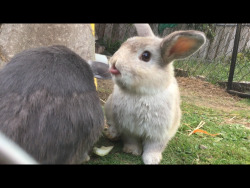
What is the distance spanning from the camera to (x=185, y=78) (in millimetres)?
6613

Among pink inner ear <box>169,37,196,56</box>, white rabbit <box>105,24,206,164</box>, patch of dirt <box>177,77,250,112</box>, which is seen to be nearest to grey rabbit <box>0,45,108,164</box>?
white rabbit <box>105,24,206,164</box>

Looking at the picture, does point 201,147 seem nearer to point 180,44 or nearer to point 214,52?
point 180,44

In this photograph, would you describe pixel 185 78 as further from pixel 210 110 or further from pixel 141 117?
pixel 141 117

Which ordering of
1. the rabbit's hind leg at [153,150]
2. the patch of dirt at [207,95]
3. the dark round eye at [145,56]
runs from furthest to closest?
the patch of dirt at [207,95]
the rabbit's hind leg at [153,150]
the dark round eye at [145,56]

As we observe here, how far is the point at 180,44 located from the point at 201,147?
3.54ft

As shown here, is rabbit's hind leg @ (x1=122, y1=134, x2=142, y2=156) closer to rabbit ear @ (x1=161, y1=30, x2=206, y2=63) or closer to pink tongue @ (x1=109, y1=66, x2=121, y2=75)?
pink tongue @ (x1=109, y1=66, x2=121, y2=75)

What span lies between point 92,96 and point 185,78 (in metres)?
5.50

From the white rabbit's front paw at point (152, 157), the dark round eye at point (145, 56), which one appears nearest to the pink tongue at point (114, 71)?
the dark round eye at point (145, 56)

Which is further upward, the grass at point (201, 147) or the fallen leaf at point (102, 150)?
the fallen leaf at point (102, 150)

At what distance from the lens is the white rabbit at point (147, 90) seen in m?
1.67

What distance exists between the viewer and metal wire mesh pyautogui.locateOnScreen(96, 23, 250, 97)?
5.73m

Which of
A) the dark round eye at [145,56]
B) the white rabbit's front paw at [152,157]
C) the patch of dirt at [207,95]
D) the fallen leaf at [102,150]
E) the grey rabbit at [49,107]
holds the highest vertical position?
the dark round eye at [145,56]

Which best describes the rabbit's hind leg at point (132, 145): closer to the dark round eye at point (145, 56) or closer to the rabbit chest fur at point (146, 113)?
the rabbit chest fur at point (146, 113)

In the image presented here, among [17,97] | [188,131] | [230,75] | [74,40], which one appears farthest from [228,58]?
[17,97]
